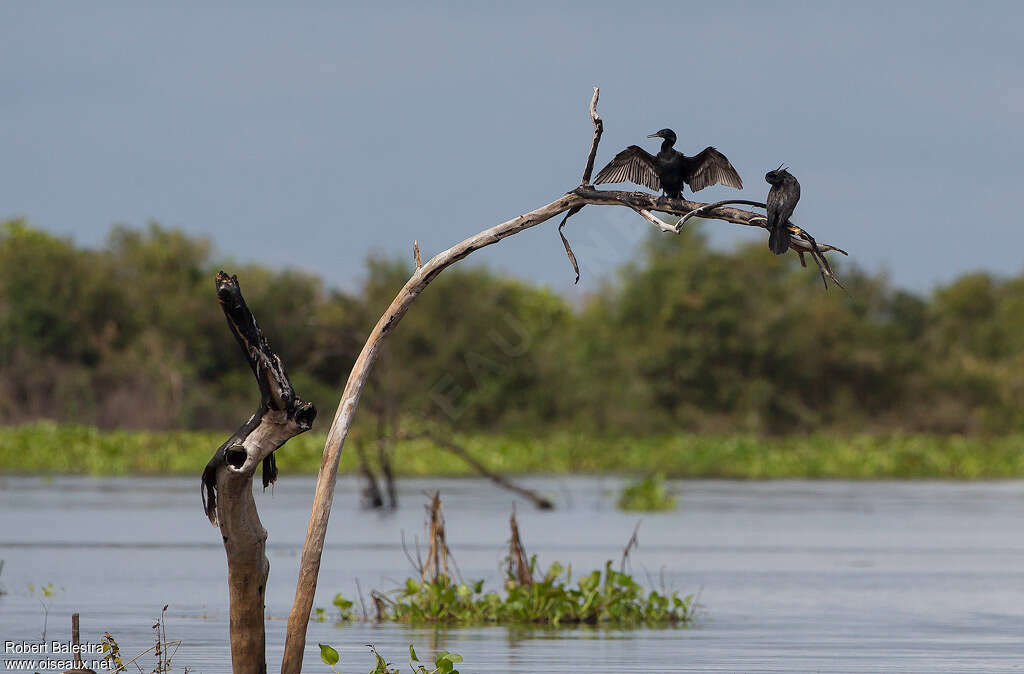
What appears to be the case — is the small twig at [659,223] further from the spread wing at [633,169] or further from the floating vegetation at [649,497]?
the floating vegetation at [649,497]

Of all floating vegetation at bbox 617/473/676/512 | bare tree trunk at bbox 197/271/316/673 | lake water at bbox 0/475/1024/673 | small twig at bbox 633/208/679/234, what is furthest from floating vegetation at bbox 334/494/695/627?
floating vegetation at bbox 617/473/676/512

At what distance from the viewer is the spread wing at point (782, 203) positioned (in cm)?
941

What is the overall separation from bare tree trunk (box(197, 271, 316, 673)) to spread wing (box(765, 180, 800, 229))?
2430mm

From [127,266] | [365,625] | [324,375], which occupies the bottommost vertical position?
[365,625]

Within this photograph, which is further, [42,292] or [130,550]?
[42,292]

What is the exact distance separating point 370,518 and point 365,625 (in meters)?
15.9

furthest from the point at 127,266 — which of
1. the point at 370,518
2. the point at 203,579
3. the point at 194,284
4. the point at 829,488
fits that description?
the point at 203,579

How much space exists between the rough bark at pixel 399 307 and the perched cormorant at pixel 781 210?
0.26ft

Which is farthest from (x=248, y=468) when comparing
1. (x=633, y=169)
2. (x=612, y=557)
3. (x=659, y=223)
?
(x=612, y=557)

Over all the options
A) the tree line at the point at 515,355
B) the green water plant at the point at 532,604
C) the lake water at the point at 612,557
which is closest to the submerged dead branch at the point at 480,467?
the lake water at the point at 612,557

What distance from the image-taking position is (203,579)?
20.3 metres

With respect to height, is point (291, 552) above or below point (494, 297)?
below

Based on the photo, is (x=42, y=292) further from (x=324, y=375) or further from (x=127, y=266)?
(x=324, y=375)

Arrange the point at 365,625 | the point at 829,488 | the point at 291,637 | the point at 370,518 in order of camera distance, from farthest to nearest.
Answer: the point at 829,488 → the point at 370,518 → the point at 365,625 → the point at 291,637
